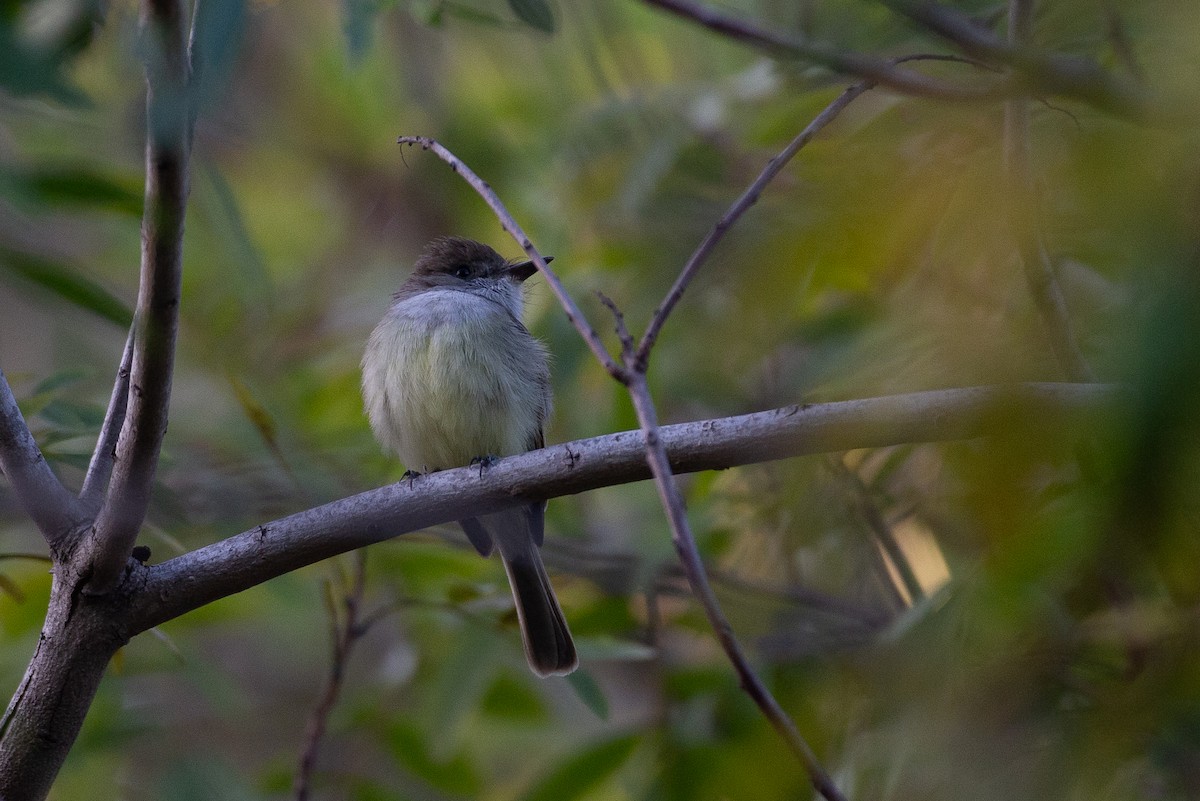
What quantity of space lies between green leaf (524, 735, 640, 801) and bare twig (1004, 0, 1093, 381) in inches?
87.1

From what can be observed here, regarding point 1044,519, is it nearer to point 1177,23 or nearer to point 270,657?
point 1177,23

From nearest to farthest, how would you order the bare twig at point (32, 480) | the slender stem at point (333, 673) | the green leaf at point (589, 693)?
1. the bare twig at point (32, 480)
2. the slender stem at point (333, 673)
3. the green leaf at point (589, 693)

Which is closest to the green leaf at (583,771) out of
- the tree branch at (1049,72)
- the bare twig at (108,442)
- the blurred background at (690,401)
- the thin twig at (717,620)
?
the blurred background at (690,401)

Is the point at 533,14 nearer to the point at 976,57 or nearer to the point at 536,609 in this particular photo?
the point at 976,57

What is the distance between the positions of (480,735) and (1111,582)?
3.11 m

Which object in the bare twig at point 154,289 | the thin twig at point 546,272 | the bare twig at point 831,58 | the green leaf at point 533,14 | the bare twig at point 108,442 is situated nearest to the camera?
the bare twig at point 154,289

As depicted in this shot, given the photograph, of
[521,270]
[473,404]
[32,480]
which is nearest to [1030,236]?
[32,480]

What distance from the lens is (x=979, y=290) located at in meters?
1.83

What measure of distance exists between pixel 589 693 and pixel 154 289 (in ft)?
7.03

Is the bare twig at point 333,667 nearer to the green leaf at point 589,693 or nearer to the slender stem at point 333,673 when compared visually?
the slender stem at point 333,673

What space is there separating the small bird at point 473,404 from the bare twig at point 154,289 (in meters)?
1.99

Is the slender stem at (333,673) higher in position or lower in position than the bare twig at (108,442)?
lower

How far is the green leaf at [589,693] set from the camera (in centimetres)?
373

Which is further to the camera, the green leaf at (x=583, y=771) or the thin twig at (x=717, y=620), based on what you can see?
the green leaf at (x=583, y=771)
